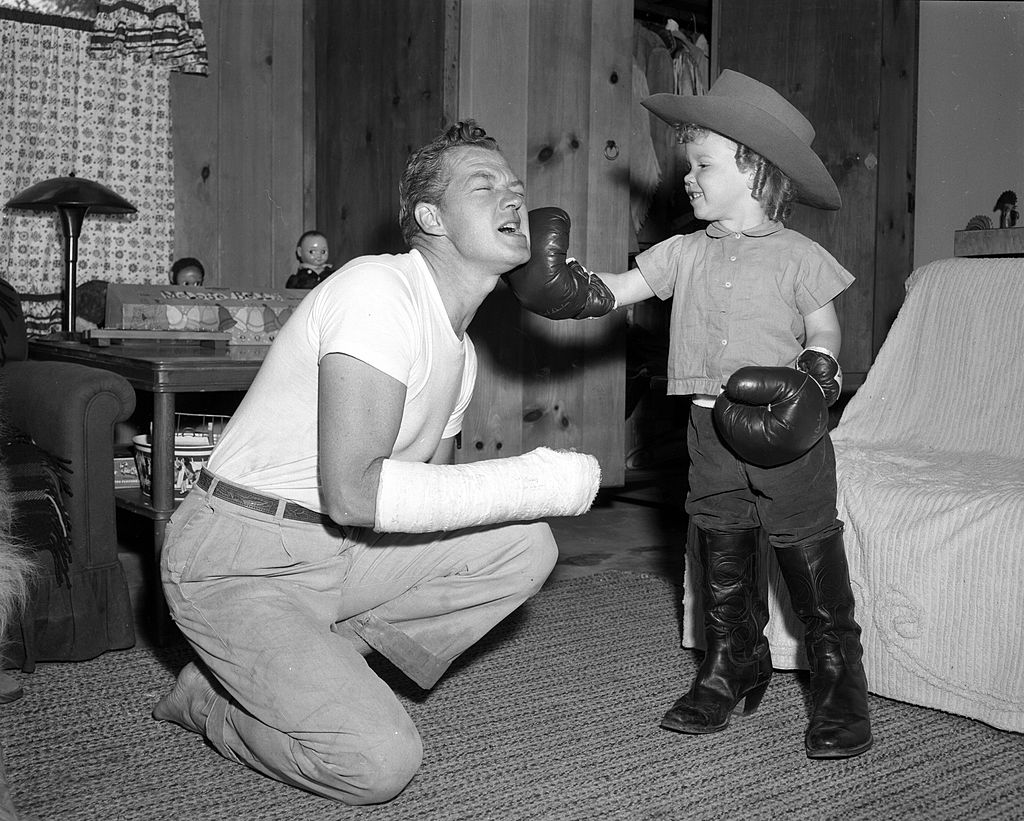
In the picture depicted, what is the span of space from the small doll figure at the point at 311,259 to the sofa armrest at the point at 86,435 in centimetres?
111

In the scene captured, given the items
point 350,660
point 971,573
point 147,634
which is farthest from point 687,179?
point 147,634

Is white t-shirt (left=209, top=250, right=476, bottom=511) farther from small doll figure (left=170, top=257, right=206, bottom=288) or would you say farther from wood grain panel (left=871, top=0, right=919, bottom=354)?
wood grain panel (left=871, top=0, right=919, bottom=354)

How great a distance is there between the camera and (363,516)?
5.06 feet

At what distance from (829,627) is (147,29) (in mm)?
2856

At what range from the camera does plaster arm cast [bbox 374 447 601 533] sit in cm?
154

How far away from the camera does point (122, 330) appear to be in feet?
9.05

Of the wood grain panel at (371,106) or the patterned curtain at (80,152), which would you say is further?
the patterned curtain at (80,152)

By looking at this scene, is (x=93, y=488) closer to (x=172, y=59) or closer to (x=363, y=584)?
(x=363, y=584)

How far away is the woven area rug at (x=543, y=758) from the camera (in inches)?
60.6

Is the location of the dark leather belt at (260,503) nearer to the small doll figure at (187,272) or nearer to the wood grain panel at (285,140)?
the small doll figure at (187,272)

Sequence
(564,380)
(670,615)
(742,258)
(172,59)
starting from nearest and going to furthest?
(742,258) → (670,615) → (564,380) → (172,59)

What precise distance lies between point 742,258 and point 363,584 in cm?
89

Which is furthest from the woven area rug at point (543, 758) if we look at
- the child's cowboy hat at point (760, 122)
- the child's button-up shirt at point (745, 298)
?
the child's cowboy hat at point (760, 122)

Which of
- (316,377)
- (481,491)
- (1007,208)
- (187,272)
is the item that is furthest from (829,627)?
(187,272)
